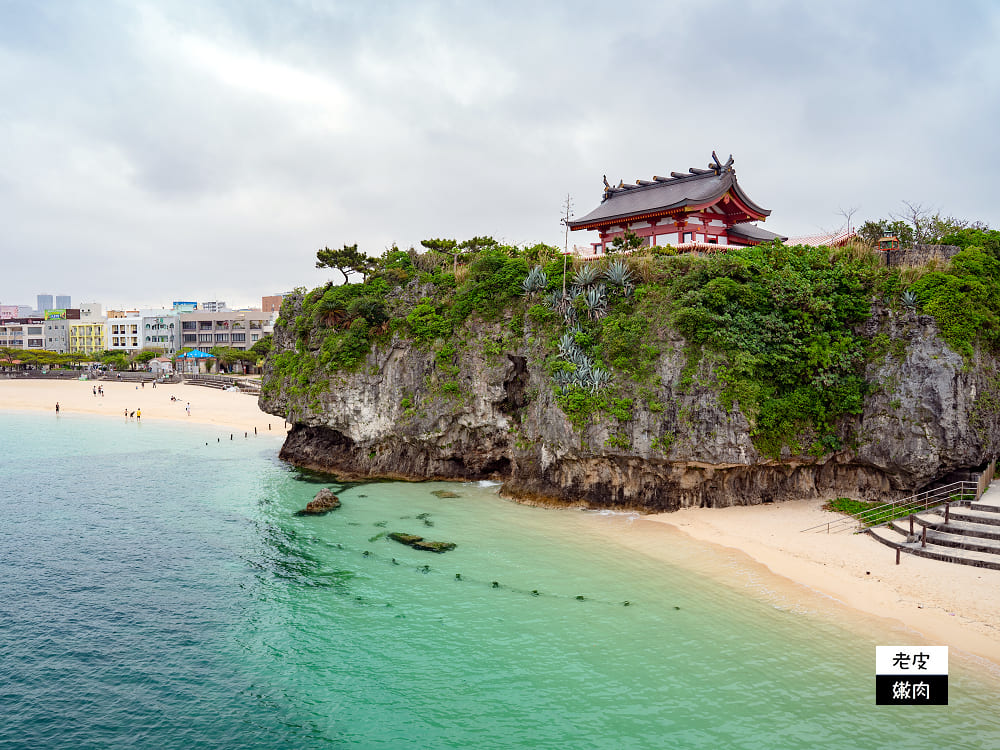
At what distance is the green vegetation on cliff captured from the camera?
22844mm

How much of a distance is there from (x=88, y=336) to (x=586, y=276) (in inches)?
5328

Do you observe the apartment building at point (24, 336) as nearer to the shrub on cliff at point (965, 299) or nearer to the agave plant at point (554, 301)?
the agave plant at point (554, 301)

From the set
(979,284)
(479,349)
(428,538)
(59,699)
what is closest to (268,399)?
(479,349)

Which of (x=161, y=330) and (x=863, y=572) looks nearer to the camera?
(x=863, y=572)

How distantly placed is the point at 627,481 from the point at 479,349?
9.81 m

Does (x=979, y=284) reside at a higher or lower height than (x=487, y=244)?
lower

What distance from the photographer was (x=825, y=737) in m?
11.0

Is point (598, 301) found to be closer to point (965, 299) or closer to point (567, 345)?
point (567, 345)

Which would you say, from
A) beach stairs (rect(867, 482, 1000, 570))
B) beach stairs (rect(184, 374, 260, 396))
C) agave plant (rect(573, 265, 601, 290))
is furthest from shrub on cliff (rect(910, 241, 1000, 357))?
beach stairs (rect(184, 374, 260, 396))

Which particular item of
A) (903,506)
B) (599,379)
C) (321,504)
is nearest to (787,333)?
(903,506)

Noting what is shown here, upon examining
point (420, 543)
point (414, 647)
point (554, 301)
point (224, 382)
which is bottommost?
point (414, 647)

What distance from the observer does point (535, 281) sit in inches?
1120

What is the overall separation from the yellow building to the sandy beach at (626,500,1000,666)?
136713 millimetres

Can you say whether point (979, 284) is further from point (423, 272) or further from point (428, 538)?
point (423, 272)
